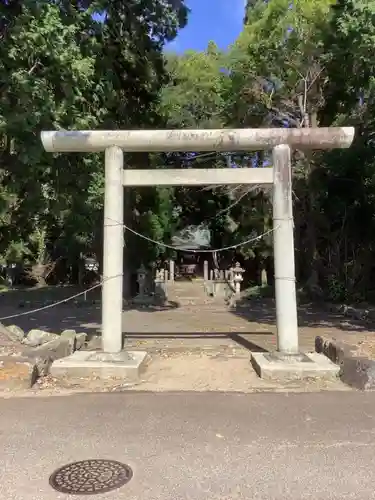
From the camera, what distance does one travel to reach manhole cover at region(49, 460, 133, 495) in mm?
3314

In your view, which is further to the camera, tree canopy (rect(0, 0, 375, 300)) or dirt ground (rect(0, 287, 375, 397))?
tree canopy (rect(0, 0, 375, 300))

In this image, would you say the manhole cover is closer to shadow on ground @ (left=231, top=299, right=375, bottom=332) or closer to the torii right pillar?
the torii right pillar

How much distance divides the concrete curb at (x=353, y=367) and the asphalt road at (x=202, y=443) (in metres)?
0.30

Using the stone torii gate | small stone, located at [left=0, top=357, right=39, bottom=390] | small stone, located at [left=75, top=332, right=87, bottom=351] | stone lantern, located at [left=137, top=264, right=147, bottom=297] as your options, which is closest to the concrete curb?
the stone torii gate

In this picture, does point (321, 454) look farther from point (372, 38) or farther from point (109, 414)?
point (372, 38)

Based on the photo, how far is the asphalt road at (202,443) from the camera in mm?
3328

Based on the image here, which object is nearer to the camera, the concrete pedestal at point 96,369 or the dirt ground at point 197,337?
the dirt ground at point 197,337

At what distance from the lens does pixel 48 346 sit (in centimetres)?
733

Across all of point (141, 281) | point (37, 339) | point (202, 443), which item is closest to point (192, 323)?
point (37, 339)

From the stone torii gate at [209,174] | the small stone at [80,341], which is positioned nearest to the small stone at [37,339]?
the small stone at [80,341]

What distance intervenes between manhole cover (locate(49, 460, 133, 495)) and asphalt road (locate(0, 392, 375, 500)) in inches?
2.7

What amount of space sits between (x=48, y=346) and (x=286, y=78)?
51.6ft

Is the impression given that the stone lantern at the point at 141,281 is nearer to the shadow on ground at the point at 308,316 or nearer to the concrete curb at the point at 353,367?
the shadow on ground at the point at 308,316

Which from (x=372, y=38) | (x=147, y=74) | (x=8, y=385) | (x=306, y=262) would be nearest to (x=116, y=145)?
(x=8, y=385)
